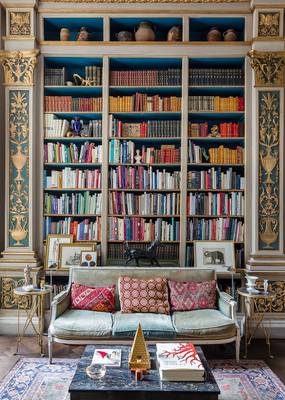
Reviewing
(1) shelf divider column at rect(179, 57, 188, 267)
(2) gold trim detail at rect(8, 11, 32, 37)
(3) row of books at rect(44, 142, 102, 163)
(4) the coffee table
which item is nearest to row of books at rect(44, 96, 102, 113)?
(3) row of books at rect(44, 142, 102, 163)

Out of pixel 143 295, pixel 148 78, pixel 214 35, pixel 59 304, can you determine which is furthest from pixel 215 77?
pixel 59 304

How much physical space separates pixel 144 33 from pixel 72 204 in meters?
2.10

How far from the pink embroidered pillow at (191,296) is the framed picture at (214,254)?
47 centimetres

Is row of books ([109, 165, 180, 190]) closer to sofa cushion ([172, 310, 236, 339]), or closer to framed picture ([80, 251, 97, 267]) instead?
framed picture ([80, 251, 97, 267])

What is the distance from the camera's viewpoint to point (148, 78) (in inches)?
201

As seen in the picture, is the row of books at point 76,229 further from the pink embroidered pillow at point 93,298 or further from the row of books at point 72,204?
the pink embroidered pillow at point 93,298

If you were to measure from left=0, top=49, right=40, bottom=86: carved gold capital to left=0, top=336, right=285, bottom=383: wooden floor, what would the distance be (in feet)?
9.18

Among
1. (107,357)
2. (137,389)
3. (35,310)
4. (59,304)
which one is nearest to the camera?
(137,389)

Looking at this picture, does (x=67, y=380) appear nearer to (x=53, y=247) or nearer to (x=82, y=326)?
(x=82, y=326)

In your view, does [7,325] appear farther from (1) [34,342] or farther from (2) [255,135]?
A: (2) [255,135]

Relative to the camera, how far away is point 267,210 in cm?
495

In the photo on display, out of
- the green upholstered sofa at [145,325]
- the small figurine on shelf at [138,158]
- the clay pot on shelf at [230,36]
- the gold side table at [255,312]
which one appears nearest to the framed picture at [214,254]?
the gold side table at [255,312]

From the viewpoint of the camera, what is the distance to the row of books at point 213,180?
5.09 m

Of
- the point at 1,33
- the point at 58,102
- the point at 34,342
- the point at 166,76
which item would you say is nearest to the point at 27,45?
the point at 1,33
